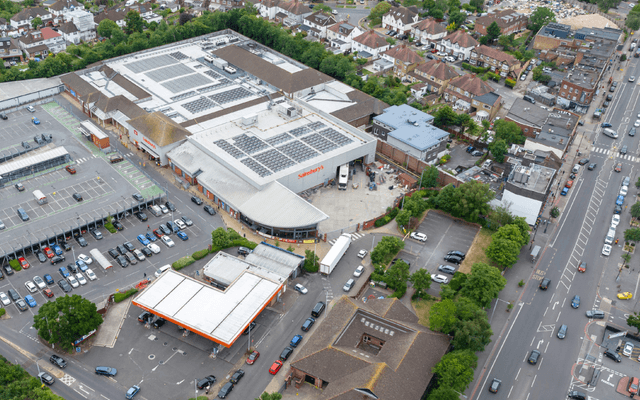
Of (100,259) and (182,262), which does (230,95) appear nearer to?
(182,262)

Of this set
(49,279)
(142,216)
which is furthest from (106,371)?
(142,216)

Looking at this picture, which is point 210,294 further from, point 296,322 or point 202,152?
point 202,152

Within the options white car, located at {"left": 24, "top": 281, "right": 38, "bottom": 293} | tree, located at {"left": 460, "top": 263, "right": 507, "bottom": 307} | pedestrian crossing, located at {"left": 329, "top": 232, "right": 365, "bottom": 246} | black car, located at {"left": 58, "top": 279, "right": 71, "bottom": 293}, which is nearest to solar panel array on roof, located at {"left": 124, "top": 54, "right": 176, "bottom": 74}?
black car, located at {"left": 58, "top": 279, "right": 71, "bottom": 293}

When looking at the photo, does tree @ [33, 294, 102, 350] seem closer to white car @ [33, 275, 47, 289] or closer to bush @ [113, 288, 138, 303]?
bush @ [113, 288, 138, 303]

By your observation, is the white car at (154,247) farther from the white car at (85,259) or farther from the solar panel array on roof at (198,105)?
the solar panel array on roof at (198,105)

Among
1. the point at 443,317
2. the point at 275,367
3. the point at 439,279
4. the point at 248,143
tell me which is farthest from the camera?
the point at 248,143

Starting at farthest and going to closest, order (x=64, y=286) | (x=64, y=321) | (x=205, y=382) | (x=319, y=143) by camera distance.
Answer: (x=319, y=143) → (x=64, y=286) → (x=64, y=321) → (x=205, y=382)
